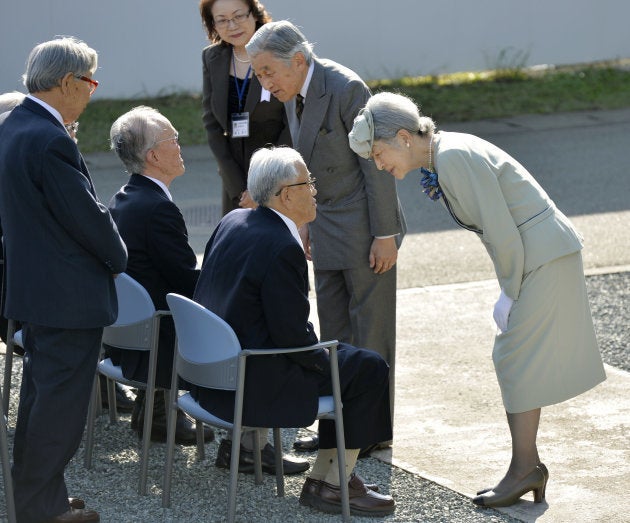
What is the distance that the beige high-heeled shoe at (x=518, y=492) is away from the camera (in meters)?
4.76

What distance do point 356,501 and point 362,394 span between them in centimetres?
43

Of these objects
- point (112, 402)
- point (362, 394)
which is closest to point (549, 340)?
point (362, 394)

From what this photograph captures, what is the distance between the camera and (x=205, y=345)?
14.5 ft

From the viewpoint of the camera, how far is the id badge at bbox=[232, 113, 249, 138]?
20.8ft

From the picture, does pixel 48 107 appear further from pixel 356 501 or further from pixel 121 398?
pixel 121 398

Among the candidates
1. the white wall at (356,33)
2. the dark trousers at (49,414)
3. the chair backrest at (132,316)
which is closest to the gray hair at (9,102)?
the chair backrest at (132,316)

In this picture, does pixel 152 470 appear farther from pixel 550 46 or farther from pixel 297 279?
pixel 550 46

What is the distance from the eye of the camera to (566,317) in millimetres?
4734

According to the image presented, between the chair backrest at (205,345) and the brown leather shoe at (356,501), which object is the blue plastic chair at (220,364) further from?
the brown leather shoe at (356,501)

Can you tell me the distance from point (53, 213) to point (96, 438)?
1679mm

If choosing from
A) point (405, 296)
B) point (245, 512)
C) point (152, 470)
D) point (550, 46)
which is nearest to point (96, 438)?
point (152, 470)

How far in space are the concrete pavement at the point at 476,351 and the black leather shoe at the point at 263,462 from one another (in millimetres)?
412

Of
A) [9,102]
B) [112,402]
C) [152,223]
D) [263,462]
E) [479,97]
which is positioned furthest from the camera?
[479,97]

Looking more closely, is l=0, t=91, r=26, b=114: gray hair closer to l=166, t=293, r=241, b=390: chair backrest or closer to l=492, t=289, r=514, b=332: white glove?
l=166, t=293, r=241, b=390: chair backrest
